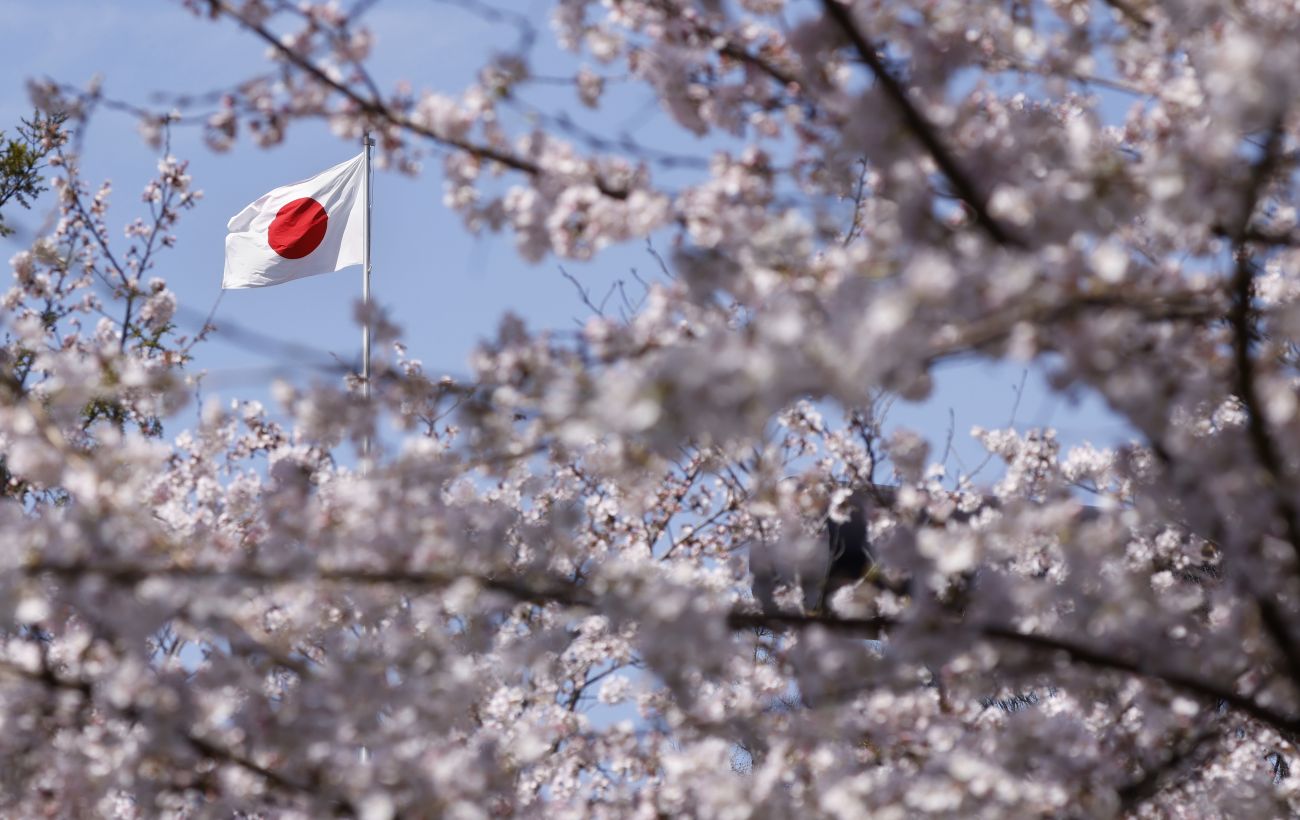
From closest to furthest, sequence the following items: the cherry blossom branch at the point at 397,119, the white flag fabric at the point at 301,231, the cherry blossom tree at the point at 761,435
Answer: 1. the cherry blossom tree at the point at 761,435
2. the cherry blossom branch at the point at 397,119
3. the white flag fabric at the point at 301,231

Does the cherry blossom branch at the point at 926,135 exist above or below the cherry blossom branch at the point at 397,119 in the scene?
below

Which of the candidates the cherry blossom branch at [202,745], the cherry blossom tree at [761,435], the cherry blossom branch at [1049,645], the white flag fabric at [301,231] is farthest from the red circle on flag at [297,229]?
the cherry blossom branch at [1049,645]

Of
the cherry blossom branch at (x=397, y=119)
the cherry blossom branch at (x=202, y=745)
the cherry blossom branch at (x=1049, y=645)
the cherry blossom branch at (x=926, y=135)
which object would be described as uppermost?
the cherry blossom branch at (x=397, y=119)

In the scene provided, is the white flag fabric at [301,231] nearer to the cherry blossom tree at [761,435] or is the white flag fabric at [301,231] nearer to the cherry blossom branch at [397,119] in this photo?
the cherry blossom tree at [761,435]

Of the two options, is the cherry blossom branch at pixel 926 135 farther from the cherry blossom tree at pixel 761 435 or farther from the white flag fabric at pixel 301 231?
the white flag fabric at pixel 301 231

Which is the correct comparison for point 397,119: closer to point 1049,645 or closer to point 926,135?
point 926,135

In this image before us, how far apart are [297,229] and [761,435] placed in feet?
27.3

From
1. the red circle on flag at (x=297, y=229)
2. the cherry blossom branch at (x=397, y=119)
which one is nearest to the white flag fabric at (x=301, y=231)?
the red circle on flag at (x=297, y=229)

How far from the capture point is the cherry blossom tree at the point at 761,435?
280 cm

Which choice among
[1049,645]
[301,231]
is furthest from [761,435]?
[301,231]

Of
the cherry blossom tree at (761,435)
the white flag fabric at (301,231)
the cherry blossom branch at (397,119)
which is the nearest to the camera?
the cherry blossom tree at (761,435)

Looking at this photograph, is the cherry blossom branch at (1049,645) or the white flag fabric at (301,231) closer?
the cherry blossom branch at (1049,645)

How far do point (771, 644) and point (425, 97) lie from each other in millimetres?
4280

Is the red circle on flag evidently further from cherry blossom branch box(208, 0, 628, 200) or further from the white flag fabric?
cherry blossom branch box(208, 0, 628, 200)
